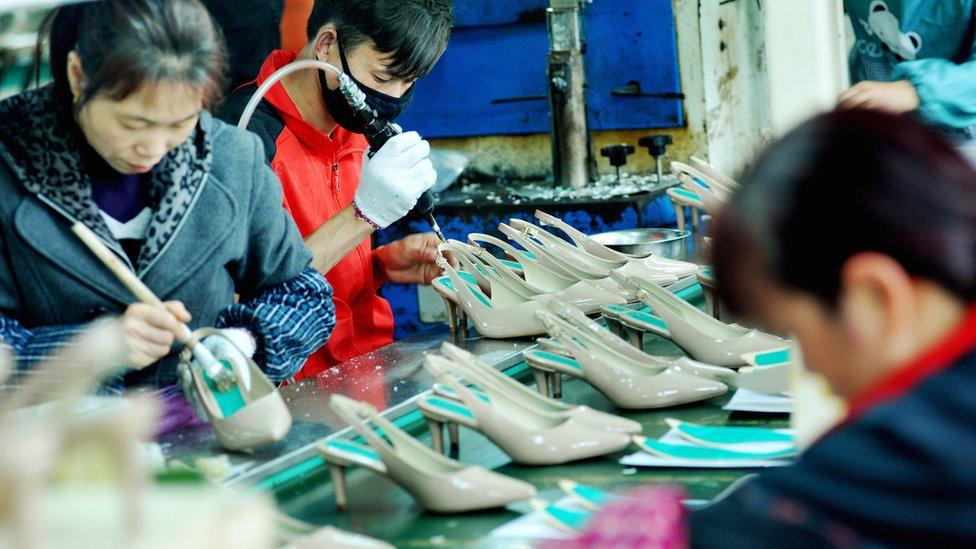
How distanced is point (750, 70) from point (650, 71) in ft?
2.78

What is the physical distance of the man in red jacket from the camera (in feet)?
9.89

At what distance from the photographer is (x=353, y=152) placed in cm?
338

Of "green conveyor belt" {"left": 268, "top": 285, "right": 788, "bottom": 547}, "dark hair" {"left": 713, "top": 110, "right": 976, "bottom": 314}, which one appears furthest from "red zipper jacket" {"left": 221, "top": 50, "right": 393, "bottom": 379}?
"dark hair" {"left": 713, "top": 110, "right": 976, "bottom": 314}

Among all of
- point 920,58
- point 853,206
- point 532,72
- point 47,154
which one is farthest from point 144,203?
point 532,72

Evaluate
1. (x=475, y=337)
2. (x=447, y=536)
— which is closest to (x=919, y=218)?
(x=447, y=536)

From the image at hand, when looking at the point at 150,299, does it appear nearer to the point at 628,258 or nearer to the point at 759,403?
the point at 759,403

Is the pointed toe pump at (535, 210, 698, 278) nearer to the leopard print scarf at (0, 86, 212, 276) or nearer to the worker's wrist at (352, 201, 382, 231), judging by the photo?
the worker's wrist at (352, 201, 382, 231)

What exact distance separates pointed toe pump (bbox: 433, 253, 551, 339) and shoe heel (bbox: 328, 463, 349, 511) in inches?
39.7

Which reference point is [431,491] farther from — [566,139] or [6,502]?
[566,139]

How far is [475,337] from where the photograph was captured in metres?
2.82

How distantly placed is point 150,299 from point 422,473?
64 centimetres

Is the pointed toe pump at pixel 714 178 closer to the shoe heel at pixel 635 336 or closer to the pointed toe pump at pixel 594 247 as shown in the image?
the pointed toe pump at pixel 594 247

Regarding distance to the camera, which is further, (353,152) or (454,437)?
(353,152)

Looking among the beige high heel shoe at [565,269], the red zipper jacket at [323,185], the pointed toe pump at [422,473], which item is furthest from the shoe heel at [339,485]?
the red zipper jacket at [323,185]
